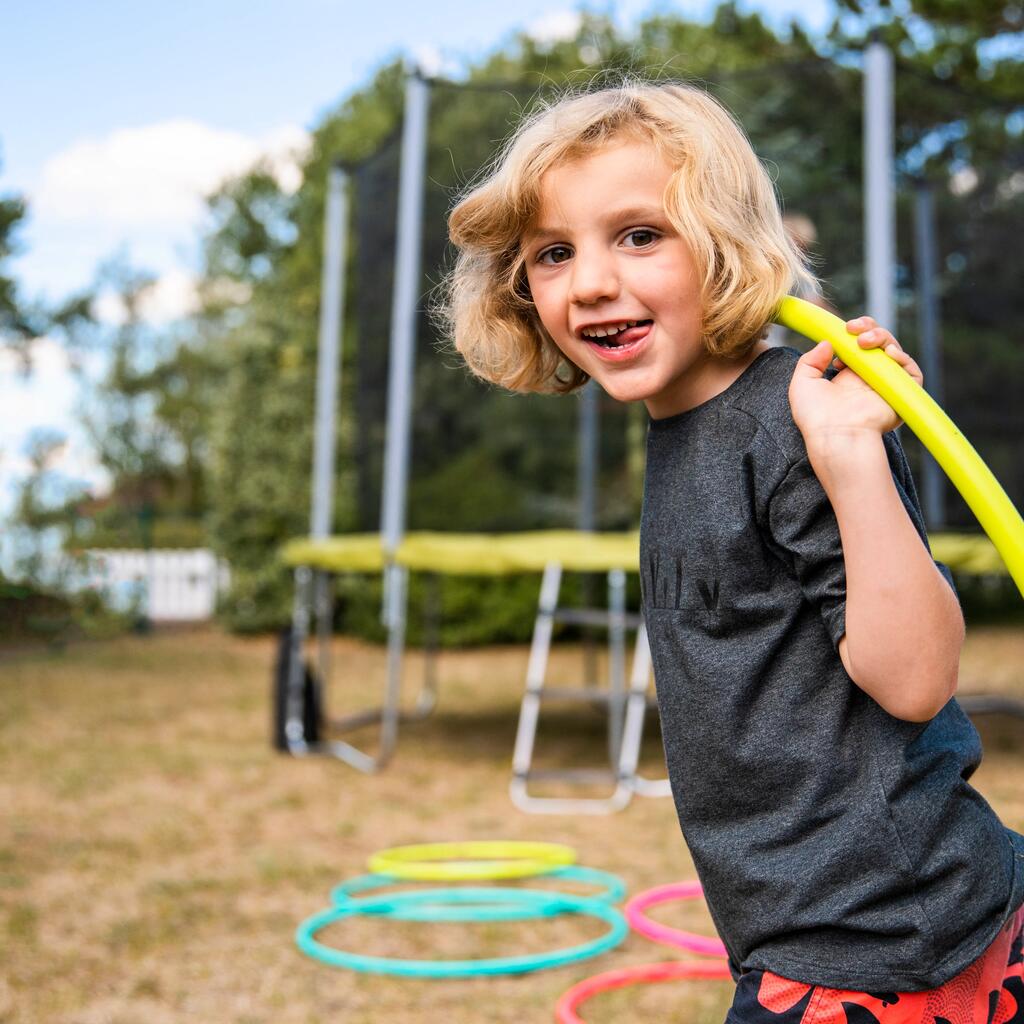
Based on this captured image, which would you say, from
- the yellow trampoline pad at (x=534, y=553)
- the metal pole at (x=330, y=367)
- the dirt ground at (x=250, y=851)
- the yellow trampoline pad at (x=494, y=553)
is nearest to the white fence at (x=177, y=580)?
the dirt ground at (x=250, y=851)

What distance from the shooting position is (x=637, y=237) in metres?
1.23

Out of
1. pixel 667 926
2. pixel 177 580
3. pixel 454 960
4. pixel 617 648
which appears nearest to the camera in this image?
pixel 454 960

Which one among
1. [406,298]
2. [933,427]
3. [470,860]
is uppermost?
[406,298]

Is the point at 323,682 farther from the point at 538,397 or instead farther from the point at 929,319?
the point at 929,319

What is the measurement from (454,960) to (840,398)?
2.18 m

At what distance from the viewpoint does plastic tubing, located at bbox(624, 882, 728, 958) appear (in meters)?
2.84

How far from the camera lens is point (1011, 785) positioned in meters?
4.69

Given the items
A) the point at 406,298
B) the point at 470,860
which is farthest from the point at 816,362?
the point at 406,298

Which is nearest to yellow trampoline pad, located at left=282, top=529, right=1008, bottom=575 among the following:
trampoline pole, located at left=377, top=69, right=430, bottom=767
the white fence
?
trampoline pole, located at left=377, top=69, right=430, bottom=767

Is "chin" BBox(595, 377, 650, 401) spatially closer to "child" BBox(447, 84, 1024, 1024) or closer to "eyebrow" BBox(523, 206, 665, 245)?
"child" BBox(447, 84, 1024, 1024)

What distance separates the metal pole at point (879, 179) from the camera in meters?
4.79

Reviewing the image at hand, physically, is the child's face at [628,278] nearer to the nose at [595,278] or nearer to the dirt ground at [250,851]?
the nose at [595,278]

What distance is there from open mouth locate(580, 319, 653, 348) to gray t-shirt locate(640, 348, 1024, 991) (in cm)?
11

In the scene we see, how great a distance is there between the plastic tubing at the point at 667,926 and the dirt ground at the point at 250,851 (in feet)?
0.18
